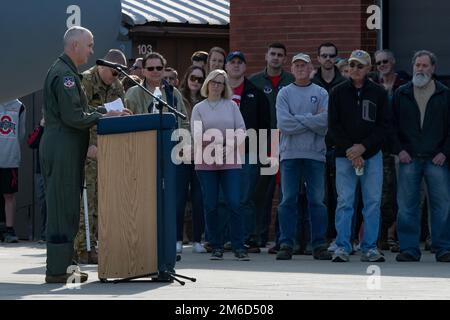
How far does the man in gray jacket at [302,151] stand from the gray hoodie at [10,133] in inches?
194

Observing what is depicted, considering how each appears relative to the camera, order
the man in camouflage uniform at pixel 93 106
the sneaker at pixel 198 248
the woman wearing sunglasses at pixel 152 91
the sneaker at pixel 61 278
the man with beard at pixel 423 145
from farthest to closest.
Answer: the sneaker at pixel 198 248 < the man with beard at pixel 423 145 < the woman wearing sunglasses at pixel 152 91 < the man in camouflage uniform at pixel 93 106 < the sneaker at pixel 61 278

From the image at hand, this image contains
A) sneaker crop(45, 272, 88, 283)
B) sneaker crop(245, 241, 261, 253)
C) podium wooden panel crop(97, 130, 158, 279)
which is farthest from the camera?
sneaker crop(245, 241, 261, 253)

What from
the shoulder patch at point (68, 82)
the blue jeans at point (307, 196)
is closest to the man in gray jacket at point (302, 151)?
the blue jeans at point (307, 196)

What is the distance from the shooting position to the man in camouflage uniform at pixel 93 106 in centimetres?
1302

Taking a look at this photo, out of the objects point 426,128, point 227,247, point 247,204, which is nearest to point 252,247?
point 227,247

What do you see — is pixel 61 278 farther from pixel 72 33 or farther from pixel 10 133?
pixel 10 133

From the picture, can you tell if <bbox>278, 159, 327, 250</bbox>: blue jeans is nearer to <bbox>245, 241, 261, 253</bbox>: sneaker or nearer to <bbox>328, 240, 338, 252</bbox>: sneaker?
<bbox>328, 240, 338, 252</bbox>: sneaker

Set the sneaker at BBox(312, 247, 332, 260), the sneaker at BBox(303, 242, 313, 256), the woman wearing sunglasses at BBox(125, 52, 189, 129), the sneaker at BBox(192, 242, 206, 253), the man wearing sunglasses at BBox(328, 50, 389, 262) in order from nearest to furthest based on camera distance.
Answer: the woman wearing sunglasses at BBox(125, 52, 189, 129) < the man wearing sunglasses at BBox(328, 50, 389, 262) < the sneaker at BBox(312, 247, 332, 260) < the sneaker at BBox(303, 242, 313, 256) < the sneaker at BBox(192, 242, 206, 253)

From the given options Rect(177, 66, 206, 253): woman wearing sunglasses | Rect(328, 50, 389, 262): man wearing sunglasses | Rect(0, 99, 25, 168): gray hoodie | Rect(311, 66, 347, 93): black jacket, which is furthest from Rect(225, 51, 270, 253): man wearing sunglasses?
Rect(0, 99, 25, 168): gray hoodie

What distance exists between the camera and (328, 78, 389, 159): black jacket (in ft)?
44.0

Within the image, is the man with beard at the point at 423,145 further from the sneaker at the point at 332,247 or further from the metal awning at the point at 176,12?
the metal awning at the point at 176,12

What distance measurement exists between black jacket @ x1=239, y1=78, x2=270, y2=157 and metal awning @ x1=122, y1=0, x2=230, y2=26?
4.81 meters

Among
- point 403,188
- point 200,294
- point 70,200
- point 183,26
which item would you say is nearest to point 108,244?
point 70,200
